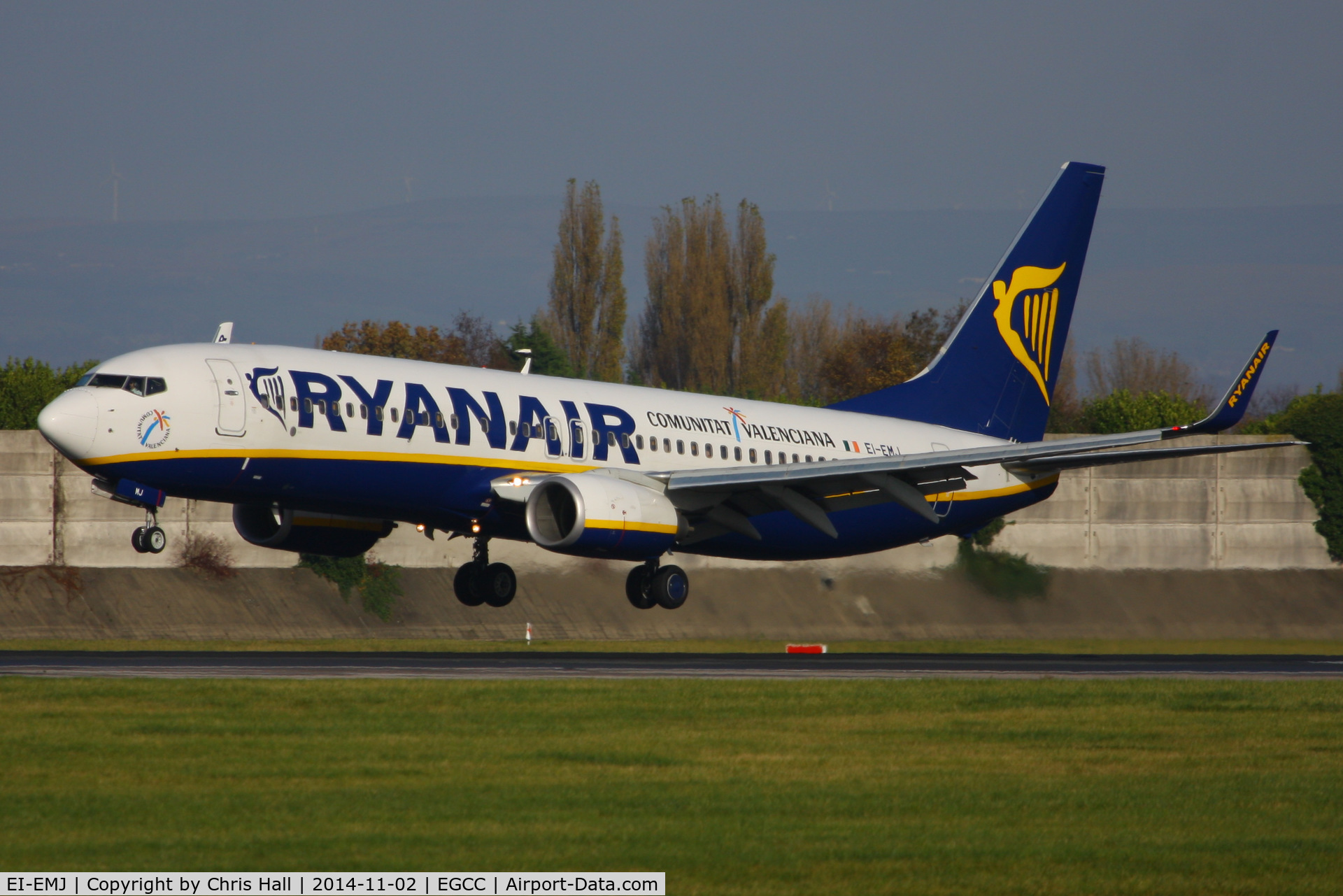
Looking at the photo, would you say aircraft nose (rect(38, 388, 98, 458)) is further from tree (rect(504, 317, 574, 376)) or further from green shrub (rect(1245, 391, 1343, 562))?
tree (rect(504, 317, 574, 376))

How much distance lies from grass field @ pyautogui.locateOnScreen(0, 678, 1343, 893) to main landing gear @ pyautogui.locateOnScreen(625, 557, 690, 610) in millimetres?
8853

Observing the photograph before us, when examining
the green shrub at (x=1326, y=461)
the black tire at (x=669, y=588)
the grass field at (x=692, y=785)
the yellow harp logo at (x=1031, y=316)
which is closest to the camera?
the grass field at (x=692, y=785)

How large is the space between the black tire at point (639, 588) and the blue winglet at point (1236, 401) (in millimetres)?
11624

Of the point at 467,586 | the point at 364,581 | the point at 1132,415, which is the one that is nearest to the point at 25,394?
the point at 364,581

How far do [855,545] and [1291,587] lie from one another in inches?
888

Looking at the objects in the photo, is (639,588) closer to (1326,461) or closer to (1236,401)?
(1236,401)

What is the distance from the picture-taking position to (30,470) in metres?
54.8

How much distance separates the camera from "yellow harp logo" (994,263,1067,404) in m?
43.7

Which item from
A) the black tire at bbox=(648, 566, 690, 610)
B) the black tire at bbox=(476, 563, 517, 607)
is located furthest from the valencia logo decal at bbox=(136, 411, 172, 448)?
the black tire at bbox=(648, 566, 690, 610)

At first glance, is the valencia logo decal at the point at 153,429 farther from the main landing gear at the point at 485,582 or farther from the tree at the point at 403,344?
the tree at the point at 403,344

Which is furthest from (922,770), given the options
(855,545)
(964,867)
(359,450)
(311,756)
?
(855,545)

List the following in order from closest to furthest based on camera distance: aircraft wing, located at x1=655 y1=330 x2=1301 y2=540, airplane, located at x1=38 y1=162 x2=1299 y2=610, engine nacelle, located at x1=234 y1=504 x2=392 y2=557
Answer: airplane, located at x1=38 y1=162 x2=1299 y2=610 < aircraft wing, located at x1=655 y1=330 x2=1301 y2=540 < engine nacelle, located at x1=234 y1=504 x2=392 y2=557

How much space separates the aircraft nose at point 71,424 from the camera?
89.9ft

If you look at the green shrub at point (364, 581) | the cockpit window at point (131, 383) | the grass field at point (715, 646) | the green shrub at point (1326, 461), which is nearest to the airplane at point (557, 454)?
the cockpit window at point (131, 383)
